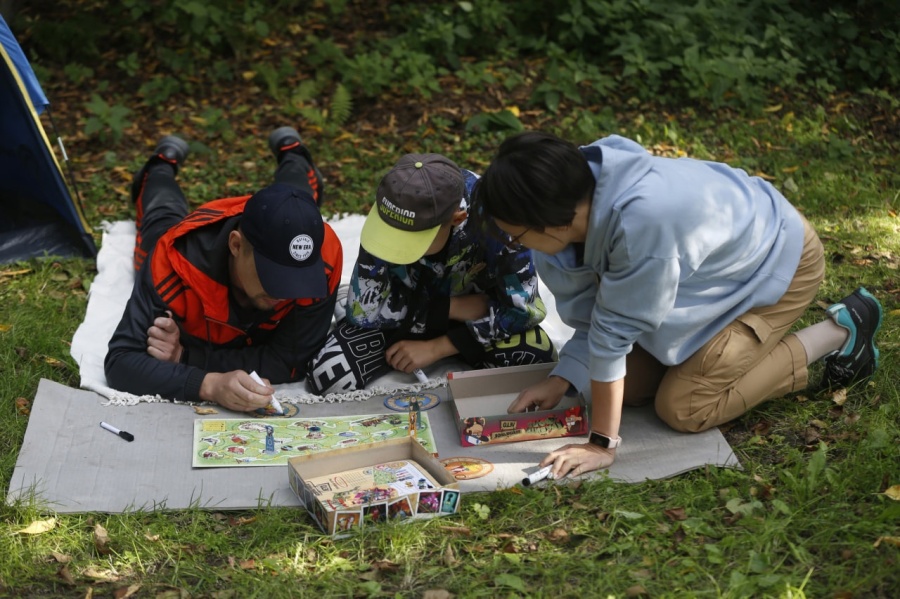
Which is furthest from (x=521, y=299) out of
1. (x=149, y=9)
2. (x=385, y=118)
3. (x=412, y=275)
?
(x=149, y=9)

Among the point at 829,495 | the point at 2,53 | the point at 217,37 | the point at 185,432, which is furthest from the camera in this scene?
the point at 217,37

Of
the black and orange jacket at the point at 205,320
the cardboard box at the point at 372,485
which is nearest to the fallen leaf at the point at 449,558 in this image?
the cardboard box at the point at 372,485

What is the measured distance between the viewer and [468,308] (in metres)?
3.68

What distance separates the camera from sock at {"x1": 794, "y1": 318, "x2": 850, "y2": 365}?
3.27m

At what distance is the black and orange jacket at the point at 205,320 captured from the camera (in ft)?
11.2

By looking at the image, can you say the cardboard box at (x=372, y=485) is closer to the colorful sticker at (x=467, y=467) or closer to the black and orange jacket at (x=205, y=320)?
the colorful sticker at (x=467, y=467)

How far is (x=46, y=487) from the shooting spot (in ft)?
9.60

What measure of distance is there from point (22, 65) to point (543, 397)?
109 inches

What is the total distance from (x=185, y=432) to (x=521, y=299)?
4.20ft

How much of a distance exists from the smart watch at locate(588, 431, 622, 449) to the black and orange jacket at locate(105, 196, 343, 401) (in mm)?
1185

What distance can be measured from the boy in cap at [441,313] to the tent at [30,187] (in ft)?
5.57

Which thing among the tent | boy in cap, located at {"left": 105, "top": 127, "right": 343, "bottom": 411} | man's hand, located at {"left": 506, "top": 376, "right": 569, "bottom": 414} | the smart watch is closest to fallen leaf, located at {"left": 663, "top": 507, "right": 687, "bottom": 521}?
the smart watch

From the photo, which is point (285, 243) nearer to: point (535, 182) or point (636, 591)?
point (535, 182)

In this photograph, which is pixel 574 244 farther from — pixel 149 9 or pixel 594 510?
pixel 149 9
